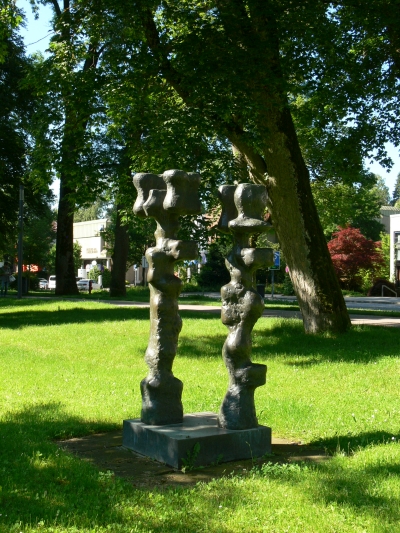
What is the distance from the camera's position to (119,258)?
34.1 m

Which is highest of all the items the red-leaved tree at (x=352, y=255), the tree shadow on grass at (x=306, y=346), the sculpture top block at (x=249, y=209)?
the red-leaved tree at (x=352, y=255)

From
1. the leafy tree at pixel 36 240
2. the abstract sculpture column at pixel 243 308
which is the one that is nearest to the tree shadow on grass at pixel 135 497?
the abstract sculpture column at pixel 243 308

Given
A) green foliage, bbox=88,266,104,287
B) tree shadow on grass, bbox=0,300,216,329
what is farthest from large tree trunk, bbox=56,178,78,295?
green foliage, bbox=88,266,104,287

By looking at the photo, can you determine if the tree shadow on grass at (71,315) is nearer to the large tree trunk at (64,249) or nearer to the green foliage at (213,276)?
the large tree trunk at (64,249)

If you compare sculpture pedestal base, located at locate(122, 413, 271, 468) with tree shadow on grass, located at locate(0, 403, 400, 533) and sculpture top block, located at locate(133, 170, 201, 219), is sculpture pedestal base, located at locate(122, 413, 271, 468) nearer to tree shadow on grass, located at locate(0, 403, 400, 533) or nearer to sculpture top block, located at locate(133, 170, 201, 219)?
tree shadow on grass, located at locate(0, 403, 400, 533)

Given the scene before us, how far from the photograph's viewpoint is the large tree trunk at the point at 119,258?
33906 mm

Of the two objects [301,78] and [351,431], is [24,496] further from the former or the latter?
[301,78]

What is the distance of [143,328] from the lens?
1775 cm

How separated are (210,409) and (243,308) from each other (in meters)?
2.34

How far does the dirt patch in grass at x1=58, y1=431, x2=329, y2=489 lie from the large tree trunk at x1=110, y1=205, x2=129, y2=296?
87.6 ft

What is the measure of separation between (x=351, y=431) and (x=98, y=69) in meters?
11.2

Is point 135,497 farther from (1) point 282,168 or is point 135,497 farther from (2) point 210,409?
(1) point 282,168

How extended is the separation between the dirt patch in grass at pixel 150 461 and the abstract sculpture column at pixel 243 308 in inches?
16.8

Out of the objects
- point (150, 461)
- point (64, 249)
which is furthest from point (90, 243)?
point (150, 461)
